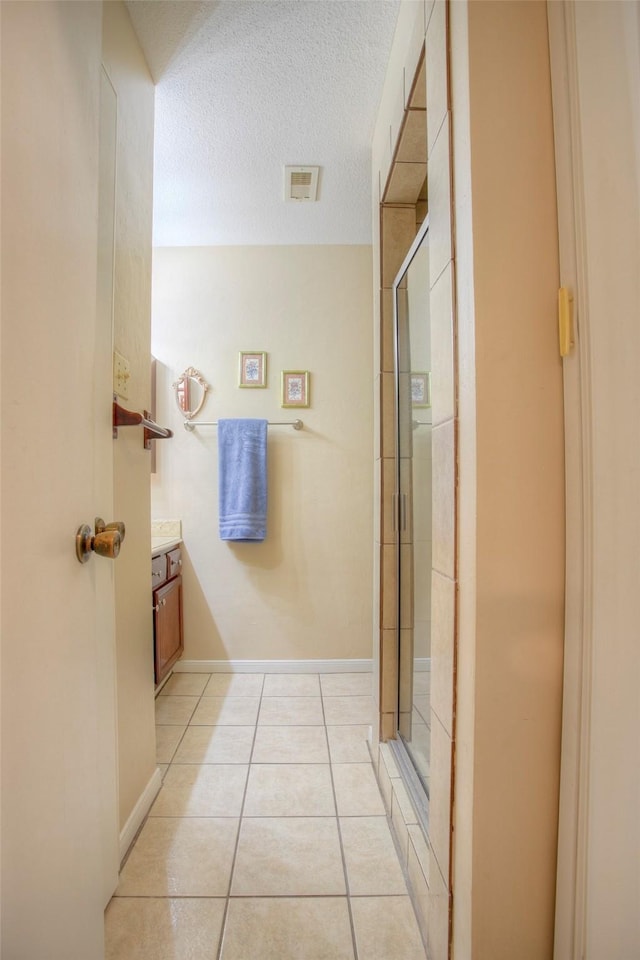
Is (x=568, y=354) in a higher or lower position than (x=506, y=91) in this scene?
lower

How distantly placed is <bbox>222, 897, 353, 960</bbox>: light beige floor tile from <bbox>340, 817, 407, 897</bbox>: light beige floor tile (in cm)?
8

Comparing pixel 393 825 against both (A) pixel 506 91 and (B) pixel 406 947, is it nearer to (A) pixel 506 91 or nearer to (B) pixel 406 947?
(B) pixel 406 947

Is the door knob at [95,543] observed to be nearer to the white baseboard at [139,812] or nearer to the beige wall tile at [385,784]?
the white baseboard at [139,812]

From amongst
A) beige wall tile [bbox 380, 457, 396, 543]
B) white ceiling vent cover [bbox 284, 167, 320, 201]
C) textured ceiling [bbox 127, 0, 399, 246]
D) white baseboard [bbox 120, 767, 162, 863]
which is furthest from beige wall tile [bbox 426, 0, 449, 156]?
white baseboard [bbox 120, 767, 162, 863]

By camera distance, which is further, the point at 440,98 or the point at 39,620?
the point at 440,98

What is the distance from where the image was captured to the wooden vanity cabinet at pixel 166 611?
1938mm

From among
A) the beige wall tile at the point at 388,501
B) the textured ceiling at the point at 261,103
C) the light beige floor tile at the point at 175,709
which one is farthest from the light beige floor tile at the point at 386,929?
the textured ceiling at the point at 261,103

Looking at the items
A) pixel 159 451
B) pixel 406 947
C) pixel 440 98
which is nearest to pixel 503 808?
pixel 406 947

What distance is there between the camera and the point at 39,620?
57 centimetres

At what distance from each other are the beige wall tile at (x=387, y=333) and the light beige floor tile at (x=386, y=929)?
1535 millimetres

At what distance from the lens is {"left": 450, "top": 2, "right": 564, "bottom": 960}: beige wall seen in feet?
2.29

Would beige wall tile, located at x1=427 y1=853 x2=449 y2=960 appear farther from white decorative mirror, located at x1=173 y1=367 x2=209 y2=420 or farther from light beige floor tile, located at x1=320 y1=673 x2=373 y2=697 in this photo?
white decorative mirror, located at x1=173 y1=367 x2=209 y2=420

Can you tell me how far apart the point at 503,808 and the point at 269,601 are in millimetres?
1892

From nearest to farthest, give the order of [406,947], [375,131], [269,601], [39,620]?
[39,620] → [406,947] → [375,131] → [269,601]
